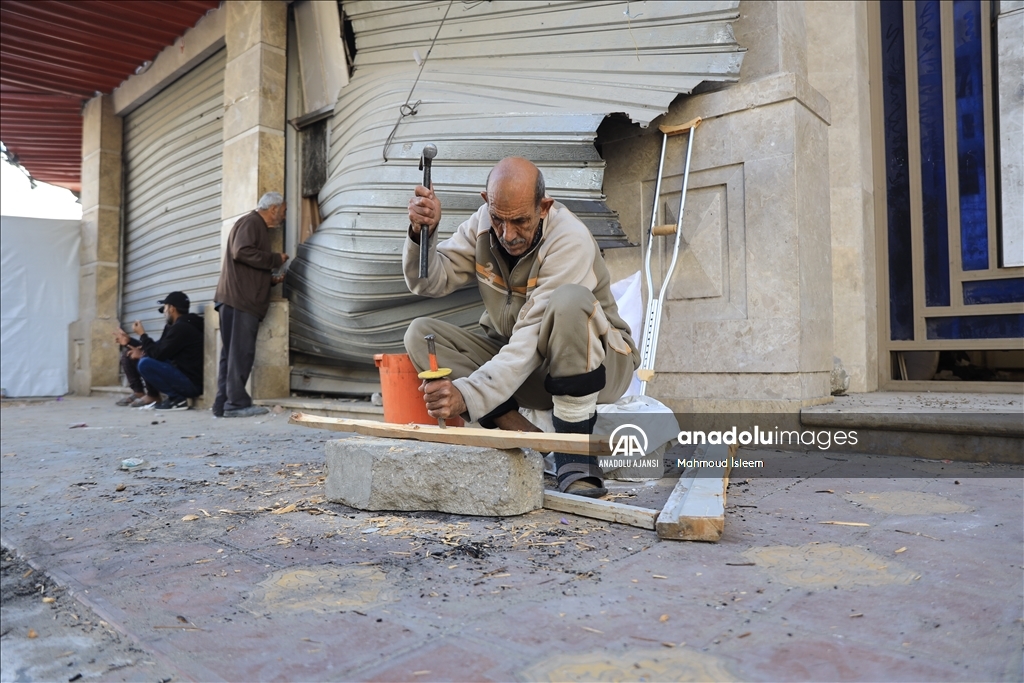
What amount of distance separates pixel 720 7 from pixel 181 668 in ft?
12.9

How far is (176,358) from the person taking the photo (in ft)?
22.1

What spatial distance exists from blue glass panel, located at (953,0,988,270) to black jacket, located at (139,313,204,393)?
6.54m

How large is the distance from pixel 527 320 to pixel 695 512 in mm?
895

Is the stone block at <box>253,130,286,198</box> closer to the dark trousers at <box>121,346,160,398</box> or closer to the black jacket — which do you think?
the black jacket

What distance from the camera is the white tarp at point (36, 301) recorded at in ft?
30.5

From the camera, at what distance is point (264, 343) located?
6.08 m

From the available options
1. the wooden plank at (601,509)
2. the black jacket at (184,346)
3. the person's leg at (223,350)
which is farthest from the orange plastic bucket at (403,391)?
the black jacket at (184,346)

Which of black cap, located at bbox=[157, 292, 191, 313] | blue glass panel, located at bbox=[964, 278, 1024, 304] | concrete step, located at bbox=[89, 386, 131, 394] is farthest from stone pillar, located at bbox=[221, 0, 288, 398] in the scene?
blue glass panel, located at bbox=[964, 278, 1024, 304]

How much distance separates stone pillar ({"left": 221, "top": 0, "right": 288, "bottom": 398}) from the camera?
19.9 ft

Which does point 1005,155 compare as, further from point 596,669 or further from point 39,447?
point 39,447

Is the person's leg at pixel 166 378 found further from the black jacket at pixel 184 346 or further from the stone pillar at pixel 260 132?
the stone pillar at pixel 260 132

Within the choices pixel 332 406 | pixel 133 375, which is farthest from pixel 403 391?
pixel 133 375

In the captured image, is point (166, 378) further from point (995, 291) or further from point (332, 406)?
point (995, 291)

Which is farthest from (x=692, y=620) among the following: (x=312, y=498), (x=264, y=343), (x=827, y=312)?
(x=264, y=343)
